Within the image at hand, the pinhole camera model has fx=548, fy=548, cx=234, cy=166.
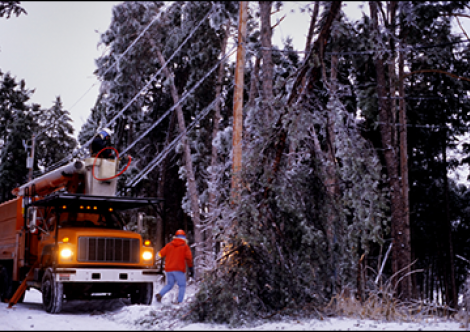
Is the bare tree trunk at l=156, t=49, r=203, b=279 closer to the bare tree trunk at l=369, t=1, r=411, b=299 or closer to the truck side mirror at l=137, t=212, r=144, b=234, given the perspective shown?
the bare tree trunk at l=369, t=1, r=411, b=299

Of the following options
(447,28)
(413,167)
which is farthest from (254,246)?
(413,167)

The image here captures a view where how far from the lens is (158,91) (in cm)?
3028

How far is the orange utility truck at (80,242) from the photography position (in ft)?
36.9

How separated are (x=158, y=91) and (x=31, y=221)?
62.7 feet

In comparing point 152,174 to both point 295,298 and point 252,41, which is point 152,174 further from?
point 295,298

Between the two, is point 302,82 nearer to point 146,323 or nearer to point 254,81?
point 146,323

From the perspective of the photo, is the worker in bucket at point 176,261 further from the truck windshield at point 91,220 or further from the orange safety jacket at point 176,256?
the truck windshield at point 91,220

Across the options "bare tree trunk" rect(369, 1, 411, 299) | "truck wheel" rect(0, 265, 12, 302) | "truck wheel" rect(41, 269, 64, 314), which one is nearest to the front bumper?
"truck wheel" rect(41, 269, 64, 314)

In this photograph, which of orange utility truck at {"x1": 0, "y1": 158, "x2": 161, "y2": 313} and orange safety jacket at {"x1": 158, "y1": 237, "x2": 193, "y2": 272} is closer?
orange utility truck at {"x1": 0, "y1": 158, "x2": 161, "y2": 313}

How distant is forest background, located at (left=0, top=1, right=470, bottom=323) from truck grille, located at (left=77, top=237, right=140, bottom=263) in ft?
2.71

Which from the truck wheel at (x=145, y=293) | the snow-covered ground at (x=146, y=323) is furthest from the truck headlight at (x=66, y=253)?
the truck wheel at (x=145, y=293)

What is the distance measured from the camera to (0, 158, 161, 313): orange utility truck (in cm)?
1126

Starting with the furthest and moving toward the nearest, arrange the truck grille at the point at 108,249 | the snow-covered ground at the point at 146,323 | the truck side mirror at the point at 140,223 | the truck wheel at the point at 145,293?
the truck side mirror at the point at 140,223
the truck wheel at the point at 145,293
the truck grille at the point at 108,249
the snow-covered ground at the point at 146,323

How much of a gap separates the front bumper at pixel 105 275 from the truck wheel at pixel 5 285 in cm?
416
